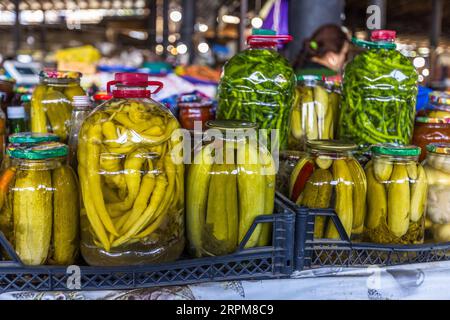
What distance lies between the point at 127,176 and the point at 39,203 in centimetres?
20

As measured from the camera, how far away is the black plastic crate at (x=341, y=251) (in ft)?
3.30

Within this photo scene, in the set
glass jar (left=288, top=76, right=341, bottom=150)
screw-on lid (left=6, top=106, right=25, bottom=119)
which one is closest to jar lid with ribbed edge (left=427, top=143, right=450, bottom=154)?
glass jar (left=288, top=76, right=341, bottom=150)

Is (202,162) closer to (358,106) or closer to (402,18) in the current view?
(358,106)

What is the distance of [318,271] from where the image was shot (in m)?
1.04

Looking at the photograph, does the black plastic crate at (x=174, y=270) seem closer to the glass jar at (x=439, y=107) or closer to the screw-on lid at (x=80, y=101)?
the screw-on lid at (x=80, y=101)

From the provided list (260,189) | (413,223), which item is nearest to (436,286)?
(413,223)

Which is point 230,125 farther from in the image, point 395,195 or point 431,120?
point 431,120

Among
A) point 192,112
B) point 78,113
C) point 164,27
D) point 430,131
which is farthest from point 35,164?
point 164,27

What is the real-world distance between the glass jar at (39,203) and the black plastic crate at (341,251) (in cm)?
53

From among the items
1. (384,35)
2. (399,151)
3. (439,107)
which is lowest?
(399,151)

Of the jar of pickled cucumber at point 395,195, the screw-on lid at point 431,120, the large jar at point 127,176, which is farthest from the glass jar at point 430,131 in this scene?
the large jar at point 127,176

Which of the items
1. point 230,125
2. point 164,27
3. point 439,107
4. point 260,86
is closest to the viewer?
point 230,125

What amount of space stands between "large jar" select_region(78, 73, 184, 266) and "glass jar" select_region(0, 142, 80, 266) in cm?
4

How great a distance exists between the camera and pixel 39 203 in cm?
94
